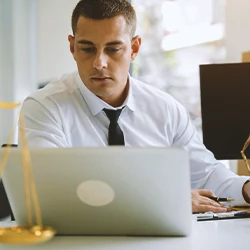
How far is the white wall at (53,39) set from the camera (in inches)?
172

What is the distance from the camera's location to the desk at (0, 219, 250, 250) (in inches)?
49.2

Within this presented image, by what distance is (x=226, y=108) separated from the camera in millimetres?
2029

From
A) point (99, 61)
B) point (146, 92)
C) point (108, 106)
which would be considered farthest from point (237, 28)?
point (99, 61)

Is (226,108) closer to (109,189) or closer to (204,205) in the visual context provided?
(204,205)

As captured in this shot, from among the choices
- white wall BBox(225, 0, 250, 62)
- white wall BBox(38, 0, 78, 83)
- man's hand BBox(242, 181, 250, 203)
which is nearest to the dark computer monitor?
man's hand BBox(242, 181, 250, 203)

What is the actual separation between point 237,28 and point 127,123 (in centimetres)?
136

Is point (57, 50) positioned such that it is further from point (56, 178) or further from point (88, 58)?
point (56, 178)

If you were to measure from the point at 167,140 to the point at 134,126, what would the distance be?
0.51ft

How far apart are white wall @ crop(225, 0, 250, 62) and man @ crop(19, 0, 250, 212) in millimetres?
1036

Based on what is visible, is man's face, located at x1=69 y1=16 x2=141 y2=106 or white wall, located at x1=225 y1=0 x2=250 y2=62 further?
white wall, located at x1=225 y1=0 x2=250 y2=62

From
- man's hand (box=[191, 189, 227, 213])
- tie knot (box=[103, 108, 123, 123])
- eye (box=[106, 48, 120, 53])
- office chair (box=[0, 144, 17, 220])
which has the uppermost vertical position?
eye (box=[106, 48, 120, 53])

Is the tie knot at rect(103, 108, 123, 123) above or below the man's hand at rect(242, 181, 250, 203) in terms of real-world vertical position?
above

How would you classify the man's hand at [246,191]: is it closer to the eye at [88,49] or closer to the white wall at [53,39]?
the eye at [88,49]

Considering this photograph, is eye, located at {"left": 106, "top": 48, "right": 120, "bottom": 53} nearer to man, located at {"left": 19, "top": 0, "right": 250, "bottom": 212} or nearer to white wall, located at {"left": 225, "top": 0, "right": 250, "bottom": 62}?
man, located at {"left": 19, "top": 0, "right": 250, "bottom": 212}
